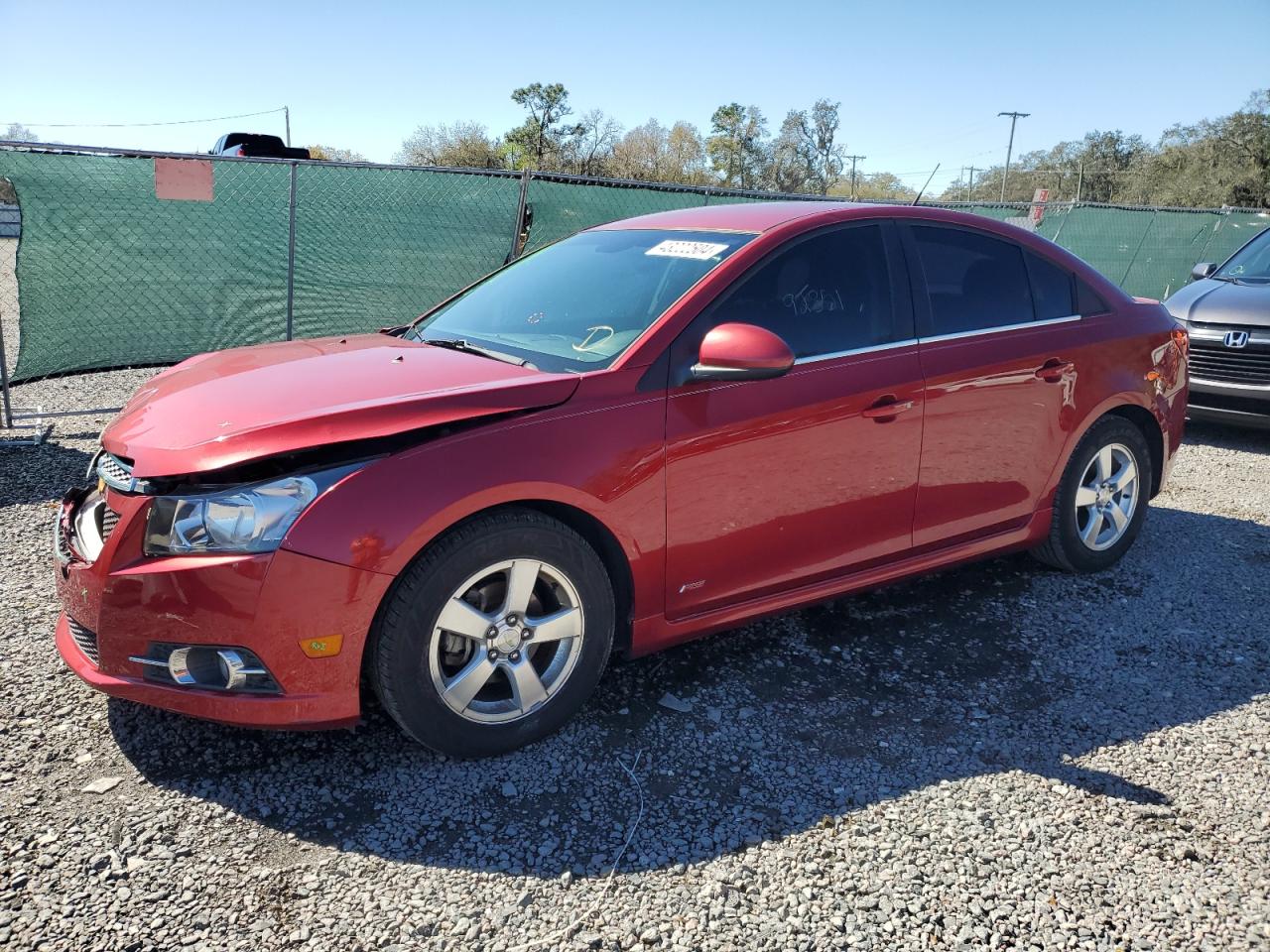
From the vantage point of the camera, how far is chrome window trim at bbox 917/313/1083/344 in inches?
145

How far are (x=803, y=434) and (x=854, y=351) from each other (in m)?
0.44

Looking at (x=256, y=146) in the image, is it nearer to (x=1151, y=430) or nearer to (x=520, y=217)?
(x=520, y=217)

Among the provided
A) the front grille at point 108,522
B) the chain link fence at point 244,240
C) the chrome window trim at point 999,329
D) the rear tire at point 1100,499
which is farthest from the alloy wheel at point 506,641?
the chain link fence at point 244,240

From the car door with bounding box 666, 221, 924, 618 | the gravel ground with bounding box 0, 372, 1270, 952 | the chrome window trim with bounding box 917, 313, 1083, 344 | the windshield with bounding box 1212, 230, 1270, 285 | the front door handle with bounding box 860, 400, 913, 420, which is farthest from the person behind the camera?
the windshield with bounding box 1212, 230, 1270, 285

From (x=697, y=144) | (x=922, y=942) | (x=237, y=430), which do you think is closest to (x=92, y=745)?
(x=237, y=430)

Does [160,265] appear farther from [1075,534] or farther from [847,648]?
[1075,534]

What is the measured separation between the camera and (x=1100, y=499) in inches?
173

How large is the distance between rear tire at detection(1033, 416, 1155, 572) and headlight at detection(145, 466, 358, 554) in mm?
3361

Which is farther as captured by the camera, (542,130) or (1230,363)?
(542,130)

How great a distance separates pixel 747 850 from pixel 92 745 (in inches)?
81.0

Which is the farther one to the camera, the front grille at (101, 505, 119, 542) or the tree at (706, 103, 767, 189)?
the tree at (706, 103, 767, 189)

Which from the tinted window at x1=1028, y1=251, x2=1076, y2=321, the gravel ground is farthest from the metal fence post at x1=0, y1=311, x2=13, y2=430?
the tinted window at x1=1028, y1=251, x2=1076, y2=321

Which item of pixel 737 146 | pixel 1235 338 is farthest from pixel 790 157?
pixel 1235 338

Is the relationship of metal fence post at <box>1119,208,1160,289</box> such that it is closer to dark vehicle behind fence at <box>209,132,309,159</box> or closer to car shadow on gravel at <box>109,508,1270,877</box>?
car shadow on gravel at <box>109,508,1270,877</box>
